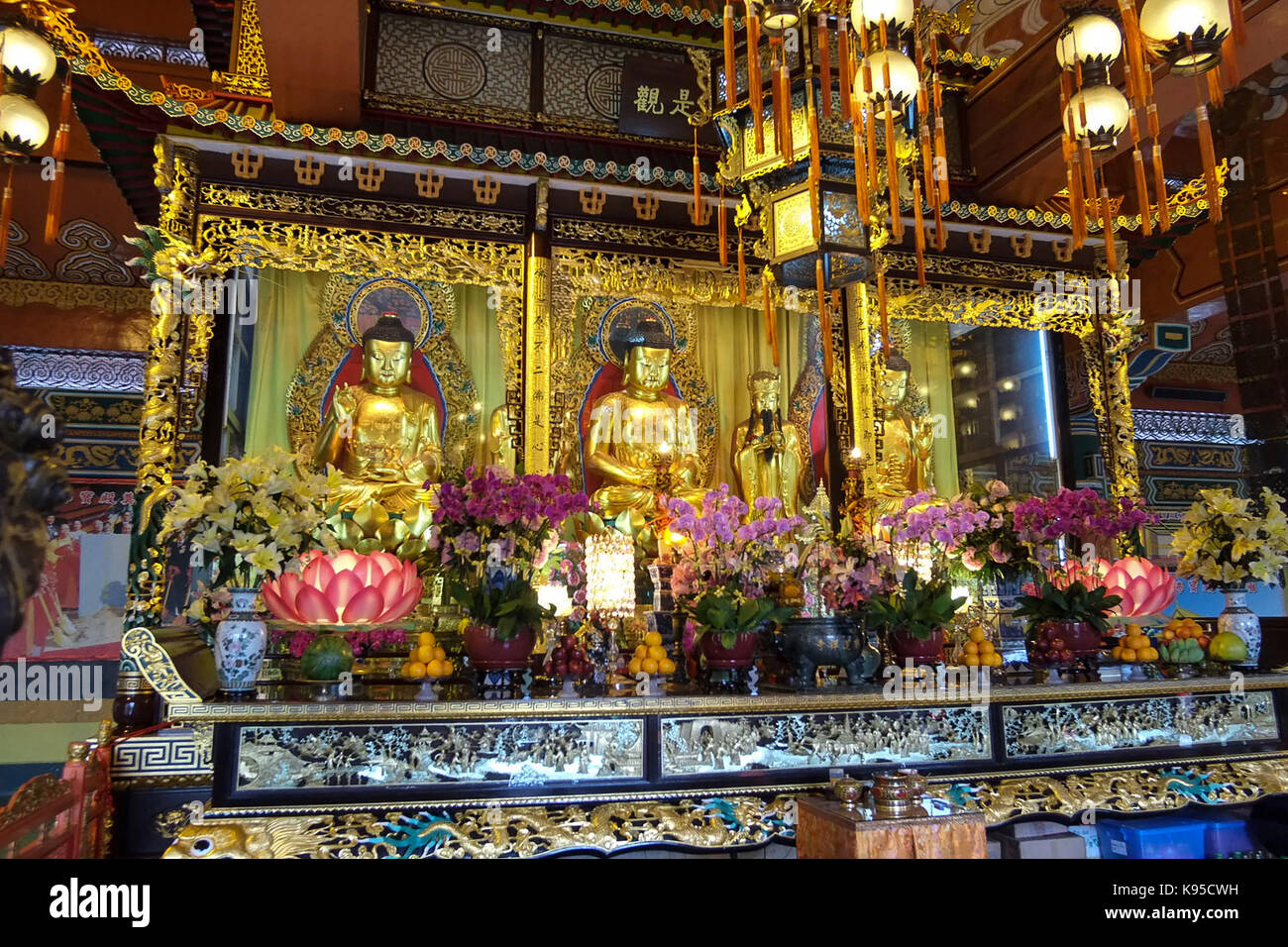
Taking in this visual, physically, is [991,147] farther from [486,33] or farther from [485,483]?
[485,483]

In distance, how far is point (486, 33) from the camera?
5262mm

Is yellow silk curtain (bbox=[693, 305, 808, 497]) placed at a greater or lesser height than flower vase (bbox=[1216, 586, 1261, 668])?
greater

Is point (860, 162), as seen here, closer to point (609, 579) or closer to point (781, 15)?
point (781, 15)

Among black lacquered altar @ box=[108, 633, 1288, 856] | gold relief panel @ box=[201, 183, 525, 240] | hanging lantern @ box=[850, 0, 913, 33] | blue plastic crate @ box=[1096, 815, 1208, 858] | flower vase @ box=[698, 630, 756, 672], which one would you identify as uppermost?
gold relief panel @ box=[201, 183, 525, 240]

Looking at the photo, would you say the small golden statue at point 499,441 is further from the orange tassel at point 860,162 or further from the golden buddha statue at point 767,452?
the orange tassel at point 860,162

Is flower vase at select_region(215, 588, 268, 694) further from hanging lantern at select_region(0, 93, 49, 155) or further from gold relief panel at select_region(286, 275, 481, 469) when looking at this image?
hanging lantern at select_region(0, 93, 49, 155)

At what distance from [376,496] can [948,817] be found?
3.38 m

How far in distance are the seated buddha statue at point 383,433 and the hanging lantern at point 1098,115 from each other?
11.0 ft

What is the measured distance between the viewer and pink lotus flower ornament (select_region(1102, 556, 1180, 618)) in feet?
13.0

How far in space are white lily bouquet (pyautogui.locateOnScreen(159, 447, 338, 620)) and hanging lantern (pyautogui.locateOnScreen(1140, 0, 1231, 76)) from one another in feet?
10.1

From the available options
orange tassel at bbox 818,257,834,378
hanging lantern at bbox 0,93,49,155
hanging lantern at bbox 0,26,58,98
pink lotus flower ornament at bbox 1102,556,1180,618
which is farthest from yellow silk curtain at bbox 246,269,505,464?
pink lotus flower ornament at bbox 1102,556,1180,618

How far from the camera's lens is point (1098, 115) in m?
3.14

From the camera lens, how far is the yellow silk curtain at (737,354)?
5.21 m
